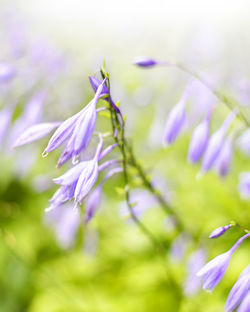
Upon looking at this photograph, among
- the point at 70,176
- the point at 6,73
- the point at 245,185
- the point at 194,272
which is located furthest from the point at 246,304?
the point at 6,73

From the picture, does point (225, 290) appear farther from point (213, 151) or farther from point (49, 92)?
point (49, 92)

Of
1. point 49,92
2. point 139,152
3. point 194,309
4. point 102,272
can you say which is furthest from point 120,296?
point 49,92

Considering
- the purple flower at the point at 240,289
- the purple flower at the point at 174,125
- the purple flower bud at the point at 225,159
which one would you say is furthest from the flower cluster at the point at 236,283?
the purple flower bud at the point at 225,159

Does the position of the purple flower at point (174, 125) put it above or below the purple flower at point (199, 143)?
above

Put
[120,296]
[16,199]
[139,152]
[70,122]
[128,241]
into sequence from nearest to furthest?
[70,122], [120,296], [128,241], [139,152], [16,199]

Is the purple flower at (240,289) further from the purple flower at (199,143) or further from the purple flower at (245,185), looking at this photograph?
the purple flower at (245,185)

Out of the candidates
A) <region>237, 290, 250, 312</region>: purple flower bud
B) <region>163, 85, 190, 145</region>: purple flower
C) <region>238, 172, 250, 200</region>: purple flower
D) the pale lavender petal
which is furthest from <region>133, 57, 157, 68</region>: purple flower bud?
<region>237, 290, 250, 312</region>: purple flower bud

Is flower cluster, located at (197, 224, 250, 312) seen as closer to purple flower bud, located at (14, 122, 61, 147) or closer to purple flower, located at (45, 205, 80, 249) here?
purple flower bud, located at (14, 122, 61, 147)
